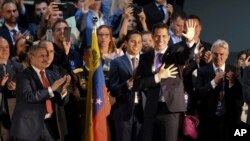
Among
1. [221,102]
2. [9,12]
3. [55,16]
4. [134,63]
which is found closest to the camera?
[134,63]

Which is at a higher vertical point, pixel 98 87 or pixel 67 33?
pixel 67 33

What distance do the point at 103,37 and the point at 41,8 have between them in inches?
56.4

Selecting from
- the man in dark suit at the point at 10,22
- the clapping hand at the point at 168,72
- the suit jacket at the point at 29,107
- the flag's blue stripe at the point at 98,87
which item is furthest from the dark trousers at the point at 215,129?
the man in dark suit at the point at 10,22

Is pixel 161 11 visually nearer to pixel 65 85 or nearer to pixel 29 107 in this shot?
pixel 65 85

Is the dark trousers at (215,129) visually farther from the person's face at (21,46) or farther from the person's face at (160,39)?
the person's face at (21,46)

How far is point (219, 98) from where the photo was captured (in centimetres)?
888

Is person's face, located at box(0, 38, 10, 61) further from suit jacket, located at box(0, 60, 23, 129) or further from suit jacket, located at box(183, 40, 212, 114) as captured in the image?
suit jacket, located at box(183, 40, 212, 114)

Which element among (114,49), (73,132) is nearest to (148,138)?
(73,132)

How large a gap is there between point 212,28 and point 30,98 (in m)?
5.51

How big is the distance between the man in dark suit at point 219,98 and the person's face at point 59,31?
70.3 inches

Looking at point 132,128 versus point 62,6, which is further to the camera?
point 62,6

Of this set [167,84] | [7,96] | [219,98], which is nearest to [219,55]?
[219,98]

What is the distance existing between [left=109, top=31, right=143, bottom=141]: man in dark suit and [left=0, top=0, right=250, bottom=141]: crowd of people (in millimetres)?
11

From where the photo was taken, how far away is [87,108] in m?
8.56
